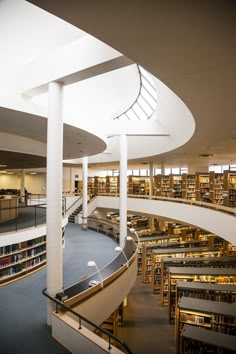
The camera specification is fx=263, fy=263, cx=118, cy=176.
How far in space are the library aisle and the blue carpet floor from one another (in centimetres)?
Result: 214

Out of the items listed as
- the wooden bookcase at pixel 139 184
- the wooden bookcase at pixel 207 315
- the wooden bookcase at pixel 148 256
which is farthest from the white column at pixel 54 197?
the wooden bookcase at pixel 139 184

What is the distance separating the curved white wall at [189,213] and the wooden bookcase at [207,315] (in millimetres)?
1675

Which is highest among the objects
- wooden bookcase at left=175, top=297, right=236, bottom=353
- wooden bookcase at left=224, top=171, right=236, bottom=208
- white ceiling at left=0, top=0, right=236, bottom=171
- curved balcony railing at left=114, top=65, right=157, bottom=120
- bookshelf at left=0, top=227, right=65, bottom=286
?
curved balcony railing at left=114, top=65, right=157, bottom=120

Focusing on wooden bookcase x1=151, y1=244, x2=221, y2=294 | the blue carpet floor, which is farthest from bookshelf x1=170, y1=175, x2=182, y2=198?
the blue carpet floor

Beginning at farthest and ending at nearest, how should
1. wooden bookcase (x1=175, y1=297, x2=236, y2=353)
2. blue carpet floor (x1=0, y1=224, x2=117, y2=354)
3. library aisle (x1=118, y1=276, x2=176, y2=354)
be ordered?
library aisle (x1=118, y1=276, x2=176, y2=354) < wooden bookcase (x1=175, y1=297, x2=236, y2=353) < blue carpet floor (x1=0, y1=224, x2=117, y2=354)

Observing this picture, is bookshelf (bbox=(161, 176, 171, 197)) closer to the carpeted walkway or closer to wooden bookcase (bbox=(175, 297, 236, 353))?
the carpeted walkway

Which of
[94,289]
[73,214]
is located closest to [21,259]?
[94,289]

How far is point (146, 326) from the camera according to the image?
8.45 m

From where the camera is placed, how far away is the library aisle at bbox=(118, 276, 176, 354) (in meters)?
7.40

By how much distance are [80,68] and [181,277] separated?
668 centimetres

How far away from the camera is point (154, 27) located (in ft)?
8.55

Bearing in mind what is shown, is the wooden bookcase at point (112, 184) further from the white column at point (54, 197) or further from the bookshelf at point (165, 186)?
the white column at point (54, 197)

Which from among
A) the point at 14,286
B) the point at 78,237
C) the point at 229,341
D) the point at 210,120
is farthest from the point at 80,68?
the point at 78,237

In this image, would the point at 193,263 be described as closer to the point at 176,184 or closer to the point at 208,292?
the point at 208,292
